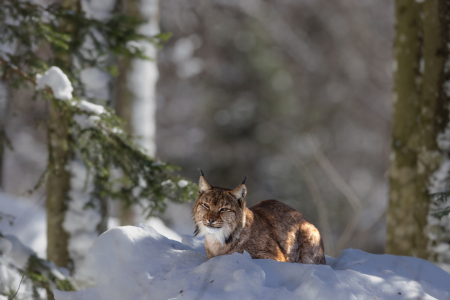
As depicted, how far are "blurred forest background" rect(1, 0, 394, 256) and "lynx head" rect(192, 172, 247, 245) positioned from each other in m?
12.5

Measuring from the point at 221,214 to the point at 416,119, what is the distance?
286cm

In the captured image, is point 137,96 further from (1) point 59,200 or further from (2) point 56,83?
(2) point 56,83

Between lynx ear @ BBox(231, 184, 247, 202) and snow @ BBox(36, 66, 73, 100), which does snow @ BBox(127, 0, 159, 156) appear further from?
lynx ear @ BBox(231, 184, 247, 202)

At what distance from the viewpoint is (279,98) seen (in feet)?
53.4

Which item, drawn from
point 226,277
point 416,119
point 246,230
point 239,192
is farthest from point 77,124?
point 416,119

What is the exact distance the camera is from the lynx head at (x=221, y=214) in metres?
2.92

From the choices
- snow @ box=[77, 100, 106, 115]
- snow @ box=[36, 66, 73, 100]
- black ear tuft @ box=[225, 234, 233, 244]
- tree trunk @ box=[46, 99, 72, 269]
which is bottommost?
tree trunk @ box=[46, 99, 72, 269]

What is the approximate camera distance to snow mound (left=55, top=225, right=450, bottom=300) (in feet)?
8.06

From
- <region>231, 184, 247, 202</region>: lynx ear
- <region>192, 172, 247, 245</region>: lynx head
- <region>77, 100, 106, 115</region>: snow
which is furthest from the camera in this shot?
<region>77, 100, 106, 115</region>: snow

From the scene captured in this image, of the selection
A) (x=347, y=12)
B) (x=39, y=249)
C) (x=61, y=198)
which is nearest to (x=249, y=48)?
(x=347, y=12)

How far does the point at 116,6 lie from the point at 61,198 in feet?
7.72

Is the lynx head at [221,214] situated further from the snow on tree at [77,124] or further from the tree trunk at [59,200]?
the tree trunk at [59,200]

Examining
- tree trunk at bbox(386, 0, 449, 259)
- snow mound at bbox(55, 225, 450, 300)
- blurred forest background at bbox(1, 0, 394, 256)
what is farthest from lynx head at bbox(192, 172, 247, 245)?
blurred forest background at bbox(1, 0, 394, 256)

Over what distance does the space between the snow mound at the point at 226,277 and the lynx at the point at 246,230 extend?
0.22 meters
